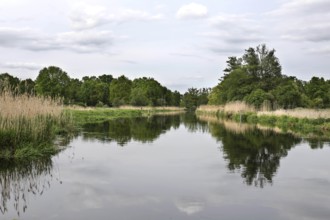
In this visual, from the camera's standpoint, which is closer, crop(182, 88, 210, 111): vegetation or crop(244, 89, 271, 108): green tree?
crop(244, 89, 271, 108): green tree

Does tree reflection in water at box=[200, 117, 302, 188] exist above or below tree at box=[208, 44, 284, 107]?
below

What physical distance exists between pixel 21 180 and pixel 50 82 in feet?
186

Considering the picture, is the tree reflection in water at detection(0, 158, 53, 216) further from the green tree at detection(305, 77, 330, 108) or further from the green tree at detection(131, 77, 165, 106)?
the green tree at detection(131, 77, 165, 106)

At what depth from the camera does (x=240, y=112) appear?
4691 centimetres

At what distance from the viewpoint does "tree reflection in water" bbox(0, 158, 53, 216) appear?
7.66 metres

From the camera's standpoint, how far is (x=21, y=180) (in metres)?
9.36

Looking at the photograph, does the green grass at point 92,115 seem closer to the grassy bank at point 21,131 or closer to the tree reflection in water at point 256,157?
the grassy bank at point 21,131

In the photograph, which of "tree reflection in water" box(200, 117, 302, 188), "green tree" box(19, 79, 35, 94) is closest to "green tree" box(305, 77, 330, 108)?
"green tree" box(19, 79, 35, 94)

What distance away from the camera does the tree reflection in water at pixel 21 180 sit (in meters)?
7.66

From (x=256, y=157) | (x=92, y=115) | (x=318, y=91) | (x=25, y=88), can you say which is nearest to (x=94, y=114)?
(x=92, y=115)

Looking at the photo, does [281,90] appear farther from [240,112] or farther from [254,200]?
[254,200]

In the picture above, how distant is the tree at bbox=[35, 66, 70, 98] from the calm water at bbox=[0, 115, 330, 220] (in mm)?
48984

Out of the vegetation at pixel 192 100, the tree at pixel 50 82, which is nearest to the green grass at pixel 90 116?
the tree at pixel 50 82

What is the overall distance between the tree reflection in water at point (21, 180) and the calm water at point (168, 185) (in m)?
0.02
